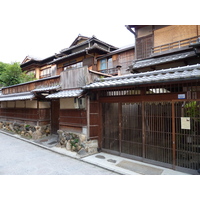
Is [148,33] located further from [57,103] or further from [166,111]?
[57,103]


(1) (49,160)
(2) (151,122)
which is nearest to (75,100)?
(1) (49,160)

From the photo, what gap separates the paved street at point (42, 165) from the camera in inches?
223

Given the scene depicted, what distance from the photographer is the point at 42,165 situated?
6.37m

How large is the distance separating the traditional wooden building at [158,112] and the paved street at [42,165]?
6.37 ft

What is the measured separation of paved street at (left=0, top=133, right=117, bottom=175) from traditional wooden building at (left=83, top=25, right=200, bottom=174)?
1.94m

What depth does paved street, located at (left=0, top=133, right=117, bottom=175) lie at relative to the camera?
566 cm

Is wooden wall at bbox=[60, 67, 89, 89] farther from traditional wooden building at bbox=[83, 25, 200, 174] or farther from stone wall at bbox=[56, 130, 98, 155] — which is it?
stone wall at bbox=[56, 130, 98, 155]

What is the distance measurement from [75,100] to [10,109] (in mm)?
10932

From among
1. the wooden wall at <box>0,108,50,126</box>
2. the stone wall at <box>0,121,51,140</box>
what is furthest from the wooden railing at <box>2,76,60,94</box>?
the stone wall at <box>0,121,51,140</box>

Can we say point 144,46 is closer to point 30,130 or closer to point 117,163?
point 117,163

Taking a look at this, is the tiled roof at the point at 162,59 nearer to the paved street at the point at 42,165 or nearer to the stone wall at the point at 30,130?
the paved street at the point at 42,165

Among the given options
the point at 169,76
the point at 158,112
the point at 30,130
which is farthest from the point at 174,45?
the point at 30,130

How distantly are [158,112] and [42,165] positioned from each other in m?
5.80

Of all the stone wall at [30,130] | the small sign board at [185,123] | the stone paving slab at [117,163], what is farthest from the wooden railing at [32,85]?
the small sign board at [185,123]
